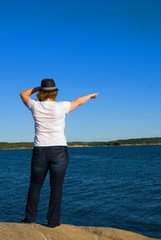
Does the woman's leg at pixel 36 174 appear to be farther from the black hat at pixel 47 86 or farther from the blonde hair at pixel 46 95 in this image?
the black hat at pixel 47 86

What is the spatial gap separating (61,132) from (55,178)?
34.3 inches

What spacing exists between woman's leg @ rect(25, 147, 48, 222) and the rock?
276mm

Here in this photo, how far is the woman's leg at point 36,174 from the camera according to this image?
4234 mm

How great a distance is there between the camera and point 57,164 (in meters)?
4.25

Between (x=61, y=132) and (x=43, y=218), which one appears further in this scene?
(x=43, y=218)

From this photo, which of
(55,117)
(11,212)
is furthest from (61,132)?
(11,212)

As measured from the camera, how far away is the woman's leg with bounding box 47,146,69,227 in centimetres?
421

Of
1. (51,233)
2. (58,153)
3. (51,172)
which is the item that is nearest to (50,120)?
(58,153)

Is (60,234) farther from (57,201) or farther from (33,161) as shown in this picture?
(33,161)

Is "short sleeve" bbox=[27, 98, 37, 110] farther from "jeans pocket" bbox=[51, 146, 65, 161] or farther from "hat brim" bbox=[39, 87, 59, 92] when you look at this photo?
"jeans pocket" bbox=[51, 146, 65, 161]

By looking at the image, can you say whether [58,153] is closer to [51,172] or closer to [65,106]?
[51,172]

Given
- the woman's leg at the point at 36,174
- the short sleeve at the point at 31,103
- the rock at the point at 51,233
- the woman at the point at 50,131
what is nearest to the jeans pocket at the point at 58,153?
the woman at the point at 50,131

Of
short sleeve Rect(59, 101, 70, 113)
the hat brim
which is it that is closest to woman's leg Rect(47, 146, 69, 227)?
short sleeve Rect(59, 101, 70, 113)

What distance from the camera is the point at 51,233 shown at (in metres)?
4.33
